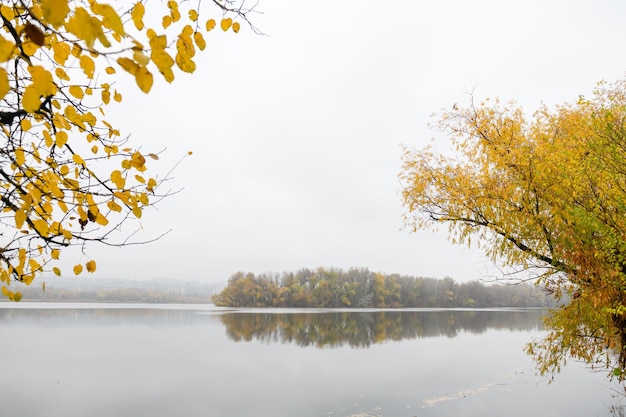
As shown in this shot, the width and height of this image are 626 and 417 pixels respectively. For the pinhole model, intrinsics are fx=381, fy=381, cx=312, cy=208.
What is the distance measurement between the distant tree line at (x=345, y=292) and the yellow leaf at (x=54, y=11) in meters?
74.5

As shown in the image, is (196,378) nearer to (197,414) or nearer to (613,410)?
(197,414)

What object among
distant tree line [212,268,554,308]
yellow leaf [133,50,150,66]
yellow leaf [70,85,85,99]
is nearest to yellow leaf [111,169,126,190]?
yellow leaf [70,85,85,99]

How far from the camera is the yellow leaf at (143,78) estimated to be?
110cm

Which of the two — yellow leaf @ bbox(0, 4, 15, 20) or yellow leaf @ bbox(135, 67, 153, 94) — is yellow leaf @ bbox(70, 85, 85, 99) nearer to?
yellow leaf @ bbox(0, 4, 15, 20)

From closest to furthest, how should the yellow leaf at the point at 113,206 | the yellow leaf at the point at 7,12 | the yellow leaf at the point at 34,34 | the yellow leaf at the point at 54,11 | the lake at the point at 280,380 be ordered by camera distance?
the yellow leaf at the point at 54,11
the yellow leaf at the point at 34,34
the yellow leaf at the point at 7,12
the yellow leaf at the point at 113,206
the lake at the point at 280,380

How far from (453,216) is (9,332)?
29.8 meters

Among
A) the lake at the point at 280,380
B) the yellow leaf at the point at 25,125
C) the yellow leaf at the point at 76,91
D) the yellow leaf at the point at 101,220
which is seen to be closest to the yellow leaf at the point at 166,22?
the yellow leaf at the point at 76,91

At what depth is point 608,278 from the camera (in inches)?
219

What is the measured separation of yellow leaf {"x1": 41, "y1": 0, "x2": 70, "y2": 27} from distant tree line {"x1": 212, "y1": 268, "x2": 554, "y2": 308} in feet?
244

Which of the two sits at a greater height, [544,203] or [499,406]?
[544,203]

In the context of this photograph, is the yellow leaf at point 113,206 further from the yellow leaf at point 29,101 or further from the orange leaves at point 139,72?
the orange leaves at point 139,72

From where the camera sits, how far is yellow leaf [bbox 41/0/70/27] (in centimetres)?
92

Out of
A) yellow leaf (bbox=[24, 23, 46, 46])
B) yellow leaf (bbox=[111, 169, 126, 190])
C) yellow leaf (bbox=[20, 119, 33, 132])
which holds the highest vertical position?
yellow leaf (bbox=[20, 119, 33, 132])

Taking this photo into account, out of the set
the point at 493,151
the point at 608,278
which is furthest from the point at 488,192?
the point at 608,278
